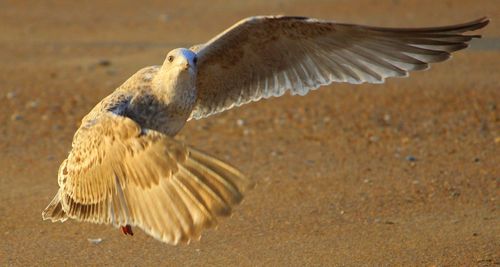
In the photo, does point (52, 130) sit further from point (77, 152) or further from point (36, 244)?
point (77, 152)

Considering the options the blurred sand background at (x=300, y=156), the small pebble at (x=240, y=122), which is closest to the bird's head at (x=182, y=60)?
the blurred sand background at (x=300, y=156)

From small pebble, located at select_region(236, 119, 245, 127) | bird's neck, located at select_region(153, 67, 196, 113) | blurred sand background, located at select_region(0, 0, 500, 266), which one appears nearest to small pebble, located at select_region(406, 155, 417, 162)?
blurred sand background, located at select_region(0, 0, 500, 266)

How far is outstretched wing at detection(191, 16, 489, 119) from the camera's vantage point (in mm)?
7227

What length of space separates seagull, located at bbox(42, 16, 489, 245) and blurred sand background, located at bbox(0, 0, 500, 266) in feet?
3.02

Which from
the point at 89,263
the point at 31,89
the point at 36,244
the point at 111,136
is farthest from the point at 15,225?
the point at 31,89

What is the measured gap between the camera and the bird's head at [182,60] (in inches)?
257

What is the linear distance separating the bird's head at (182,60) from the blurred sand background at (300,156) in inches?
56.0

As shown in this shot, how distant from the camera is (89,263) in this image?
7.05m

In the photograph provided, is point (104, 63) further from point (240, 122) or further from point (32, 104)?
point (240, 122)

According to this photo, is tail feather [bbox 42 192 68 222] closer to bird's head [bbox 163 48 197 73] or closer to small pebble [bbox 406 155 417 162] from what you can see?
bird's head [bbox 163 48 197 73]

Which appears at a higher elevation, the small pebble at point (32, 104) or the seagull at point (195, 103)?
the seagull at point (195, 103)

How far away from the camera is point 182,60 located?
6.53 metres

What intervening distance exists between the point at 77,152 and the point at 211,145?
3932 mm

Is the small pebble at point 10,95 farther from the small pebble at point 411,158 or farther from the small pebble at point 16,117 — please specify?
the small pebble at point 411,158
